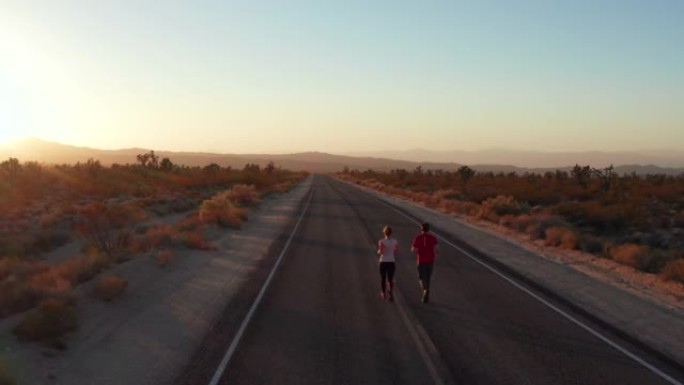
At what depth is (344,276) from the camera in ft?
58.0

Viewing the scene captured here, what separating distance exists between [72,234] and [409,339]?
2292 centimetres

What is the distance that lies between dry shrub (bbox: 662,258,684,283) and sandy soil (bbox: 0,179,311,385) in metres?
11.6

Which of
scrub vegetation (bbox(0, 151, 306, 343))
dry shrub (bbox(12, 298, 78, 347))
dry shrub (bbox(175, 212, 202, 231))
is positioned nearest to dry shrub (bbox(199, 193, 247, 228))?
scrub vegetation (bbox(0, 151, 306, 343))

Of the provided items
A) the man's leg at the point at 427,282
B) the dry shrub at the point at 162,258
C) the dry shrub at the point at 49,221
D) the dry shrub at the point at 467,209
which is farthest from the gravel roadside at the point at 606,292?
the dry shrub at the point at 49,221

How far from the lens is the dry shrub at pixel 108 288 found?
46.7 feet

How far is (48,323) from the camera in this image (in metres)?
11.2

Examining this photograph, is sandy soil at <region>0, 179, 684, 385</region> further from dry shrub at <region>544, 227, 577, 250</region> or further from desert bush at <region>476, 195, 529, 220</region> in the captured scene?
desert bush at <region>476, 195, 529, 220</region>

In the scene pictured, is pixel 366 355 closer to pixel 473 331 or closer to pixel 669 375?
pixel 473 331

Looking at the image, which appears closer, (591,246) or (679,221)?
(591,246)

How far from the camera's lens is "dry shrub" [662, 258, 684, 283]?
18062mm

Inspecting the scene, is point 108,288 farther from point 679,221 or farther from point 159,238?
point 679,221

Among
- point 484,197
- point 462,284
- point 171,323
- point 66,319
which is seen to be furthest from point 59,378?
point 484,197

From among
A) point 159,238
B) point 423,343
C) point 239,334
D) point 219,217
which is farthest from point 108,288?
point 219,217

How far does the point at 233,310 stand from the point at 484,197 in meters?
43.2
